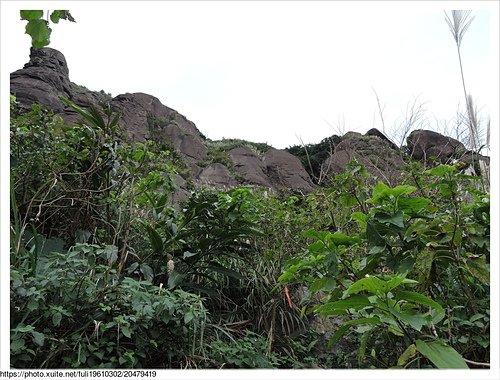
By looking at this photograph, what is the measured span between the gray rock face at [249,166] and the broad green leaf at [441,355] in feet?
42.3

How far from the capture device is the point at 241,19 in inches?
71.0

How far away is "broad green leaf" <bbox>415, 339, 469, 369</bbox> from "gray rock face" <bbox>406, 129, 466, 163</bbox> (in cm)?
171

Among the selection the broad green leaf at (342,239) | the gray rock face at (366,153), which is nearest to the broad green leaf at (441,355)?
the broad green leaf at (342,239)

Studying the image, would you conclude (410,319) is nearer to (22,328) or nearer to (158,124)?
(22,328)

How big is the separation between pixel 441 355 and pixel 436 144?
373cm

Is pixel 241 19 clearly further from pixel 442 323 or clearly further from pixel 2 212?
pixel 442 323

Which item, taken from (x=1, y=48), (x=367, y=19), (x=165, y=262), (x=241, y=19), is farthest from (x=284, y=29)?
(x=165, y=262)

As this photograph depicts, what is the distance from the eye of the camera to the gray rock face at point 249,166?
14633 mm

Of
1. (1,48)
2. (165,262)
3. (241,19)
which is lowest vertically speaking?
(165,262)

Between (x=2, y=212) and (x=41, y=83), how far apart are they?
14.7 meters

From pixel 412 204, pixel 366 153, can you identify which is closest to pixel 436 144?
pixel 366 153

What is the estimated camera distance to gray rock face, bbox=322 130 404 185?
4.13m

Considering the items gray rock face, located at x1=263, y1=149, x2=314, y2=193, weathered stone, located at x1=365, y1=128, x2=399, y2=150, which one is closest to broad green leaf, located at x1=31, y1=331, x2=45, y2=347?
weathered stone, located at x1=365, y1=128, x2=399, y2=150

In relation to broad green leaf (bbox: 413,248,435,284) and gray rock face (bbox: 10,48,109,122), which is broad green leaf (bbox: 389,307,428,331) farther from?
gray rock face (bbox: 10,48,109,122)
